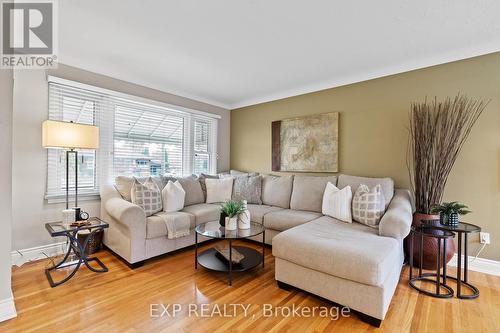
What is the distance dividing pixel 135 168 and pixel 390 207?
3.32m

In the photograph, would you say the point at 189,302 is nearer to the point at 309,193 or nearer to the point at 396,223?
the point at 396,223

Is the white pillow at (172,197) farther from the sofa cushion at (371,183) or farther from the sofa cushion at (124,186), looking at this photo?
the sofa cushion at (371,183)

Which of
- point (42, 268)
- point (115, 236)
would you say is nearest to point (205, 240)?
point (115, 236)

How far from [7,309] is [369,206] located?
3.06m

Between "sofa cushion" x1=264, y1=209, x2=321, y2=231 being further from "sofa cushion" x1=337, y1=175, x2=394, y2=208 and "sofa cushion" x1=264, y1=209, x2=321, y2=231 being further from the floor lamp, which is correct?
the floor lamp

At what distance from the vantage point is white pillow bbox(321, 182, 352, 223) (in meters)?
2.65

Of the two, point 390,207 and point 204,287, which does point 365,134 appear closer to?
point 390,207

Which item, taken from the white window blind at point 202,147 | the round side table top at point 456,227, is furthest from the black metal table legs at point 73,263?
the round side table top at point 456,227

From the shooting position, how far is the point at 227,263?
2391 millimetres

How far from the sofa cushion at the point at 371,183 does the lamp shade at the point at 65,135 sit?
2948 mm

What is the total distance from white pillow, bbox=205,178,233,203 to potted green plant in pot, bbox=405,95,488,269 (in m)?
2.43

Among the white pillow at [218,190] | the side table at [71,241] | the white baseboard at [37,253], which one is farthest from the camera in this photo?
the white pillow at [218,190]

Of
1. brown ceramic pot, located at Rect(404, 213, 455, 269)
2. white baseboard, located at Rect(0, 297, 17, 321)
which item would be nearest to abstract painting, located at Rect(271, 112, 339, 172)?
brown ceramic pot, located at Rect(404, 213, 455, 269)

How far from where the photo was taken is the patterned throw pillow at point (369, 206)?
244 centimetres
